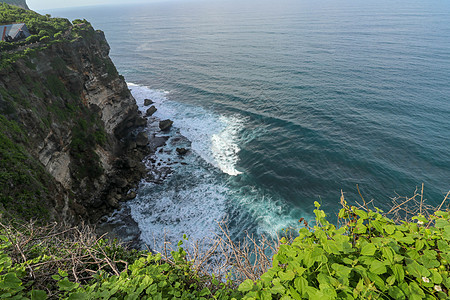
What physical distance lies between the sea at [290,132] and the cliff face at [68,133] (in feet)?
13.7

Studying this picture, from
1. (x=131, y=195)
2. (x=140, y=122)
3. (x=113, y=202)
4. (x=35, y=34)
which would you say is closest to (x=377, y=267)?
(x=113, y=202)

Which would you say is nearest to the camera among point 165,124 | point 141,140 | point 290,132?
point 141,140

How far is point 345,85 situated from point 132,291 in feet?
172

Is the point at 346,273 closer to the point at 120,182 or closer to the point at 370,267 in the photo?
the point at 370,267

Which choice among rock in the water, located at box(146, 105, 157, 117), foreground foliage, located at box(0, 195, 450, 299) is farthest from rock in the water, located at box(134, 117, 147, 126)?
foreground foliage, located at box(0, 195, 450, 299)

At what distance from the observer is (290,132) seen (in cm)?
→ 3644

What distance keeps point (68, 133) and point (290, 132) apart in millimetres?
30790

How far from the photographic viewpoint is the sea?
2503 cm

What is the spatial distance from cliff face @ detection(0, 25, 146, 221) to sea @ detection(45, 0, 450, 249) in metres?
4.18

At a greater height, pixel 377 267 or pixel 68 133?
pixel 377 267

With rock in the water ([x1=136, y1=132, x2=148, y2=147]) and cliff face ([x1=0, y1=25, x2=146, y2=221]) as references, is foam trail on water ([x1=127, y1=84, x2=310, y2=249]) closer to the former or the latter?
rock in the water ([x1=136, y1=132, x2=148, y2=147])

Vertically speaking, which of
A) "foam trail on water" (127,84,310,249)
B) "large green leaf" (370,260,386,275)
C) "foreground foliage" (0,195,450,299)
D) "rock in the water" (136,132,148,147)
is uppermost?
"large green leaf" (370,260,386,275)

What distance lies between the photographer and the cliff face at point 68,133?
58.9 feet

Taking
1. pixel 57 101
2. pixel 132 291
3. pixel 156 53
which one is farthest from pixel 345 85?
pixel 156 53
